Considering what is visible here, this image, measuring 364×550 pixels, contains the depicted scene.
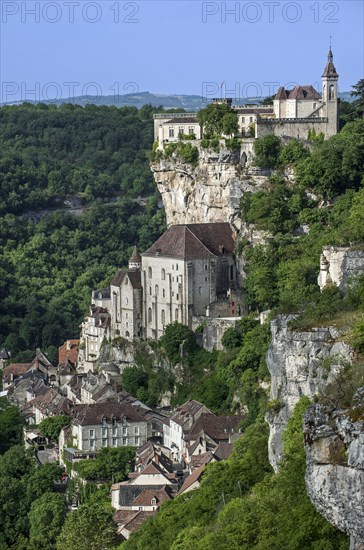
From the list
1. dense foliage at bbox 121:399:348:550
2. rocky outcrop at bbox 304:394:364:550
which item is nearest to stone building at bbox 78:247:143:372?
dense foliage at bbox 121:399:348:550

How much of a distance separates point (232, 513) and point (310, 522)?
964cm

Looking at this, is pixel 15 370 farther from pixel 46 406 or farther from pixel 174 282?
pixel 174 282

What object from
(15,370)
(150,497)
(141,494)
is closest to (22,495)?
(141,494)

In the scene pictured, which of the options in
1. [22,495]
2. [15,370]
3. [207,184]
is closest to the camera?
[22,495]

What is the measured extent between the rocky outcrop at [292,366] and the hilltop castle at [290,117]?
3230cm

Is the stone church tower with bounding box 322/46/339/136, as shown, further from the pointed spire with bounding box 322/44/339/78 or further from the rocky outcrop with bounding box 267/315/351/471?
the rocky outcrop with bounding box 267/315/351/471

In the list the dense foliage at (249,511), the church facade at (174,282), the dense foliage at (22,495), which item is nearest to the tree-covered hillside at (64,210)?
the church facade at (174,282)

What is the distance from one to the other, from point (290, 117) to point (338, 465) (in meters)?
54.4

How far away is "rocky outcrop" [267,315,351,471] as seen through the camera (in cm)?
3825

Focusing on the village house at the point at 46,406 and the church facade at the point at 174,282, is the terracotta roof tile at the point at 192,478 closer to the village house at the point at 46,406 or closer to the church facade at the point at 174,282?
the church facade at the point at 174,282

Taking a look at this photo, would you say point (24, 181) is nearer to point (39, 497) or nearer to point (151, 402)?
point (151, 402)

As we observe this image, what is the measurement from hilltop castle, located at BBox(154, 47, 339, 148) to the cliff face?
5.44 feet

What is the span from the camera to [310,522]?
32.2 m

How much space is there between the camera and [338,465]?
24484 mm
